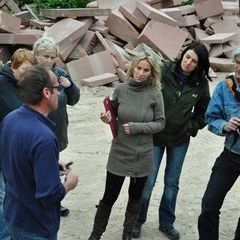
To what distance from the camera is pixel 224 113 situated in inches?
165

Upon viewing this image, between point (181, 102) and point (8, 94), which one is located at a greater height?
point (8, 94)

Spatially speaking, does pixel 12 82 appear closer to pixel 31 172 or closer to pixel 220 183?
pixel 31 172

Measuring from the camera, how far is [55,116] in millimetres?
4605

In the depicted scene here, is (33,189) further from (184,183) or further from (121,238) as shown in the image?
(184,183)

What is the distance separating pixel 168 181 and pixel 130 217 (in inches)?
21.3

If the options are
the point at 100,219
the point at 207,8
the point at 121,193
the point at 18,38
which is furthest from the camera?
the point at 207,8

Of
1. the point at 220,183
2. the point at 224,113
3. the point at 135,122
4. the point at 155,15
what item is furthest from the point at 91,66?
the point at 220,183

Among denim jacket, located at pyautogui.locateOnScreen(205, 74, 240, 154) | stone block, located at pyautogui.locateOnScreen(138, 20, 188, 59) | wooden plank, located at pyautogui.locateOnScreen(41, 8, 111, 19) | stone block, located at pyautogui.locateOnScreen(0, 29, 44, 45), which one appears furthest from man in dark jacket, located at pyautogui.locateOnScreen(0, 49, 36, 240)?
wooden plank, located at pyautogui.locateOnScreen(41, 8, 111, 19)

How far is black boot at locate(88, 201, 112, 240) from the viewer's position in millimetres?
4559

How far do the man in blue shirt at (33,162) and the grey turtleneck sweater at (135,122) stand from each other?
1331 mm

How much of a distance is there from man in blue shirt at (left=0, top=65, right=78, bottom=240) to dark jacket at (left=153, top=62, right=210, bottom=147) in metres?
1.78

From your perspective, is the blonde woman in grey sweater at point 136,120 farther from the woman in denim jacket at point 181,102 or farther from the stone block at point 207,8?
the stone block at point 207,8

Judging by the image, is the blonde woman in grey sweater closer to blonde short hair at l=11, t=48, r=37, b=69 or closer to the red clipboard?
the red clipboard

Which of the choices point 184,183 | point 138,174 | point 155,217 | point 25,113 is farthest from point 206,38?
point 25,113
